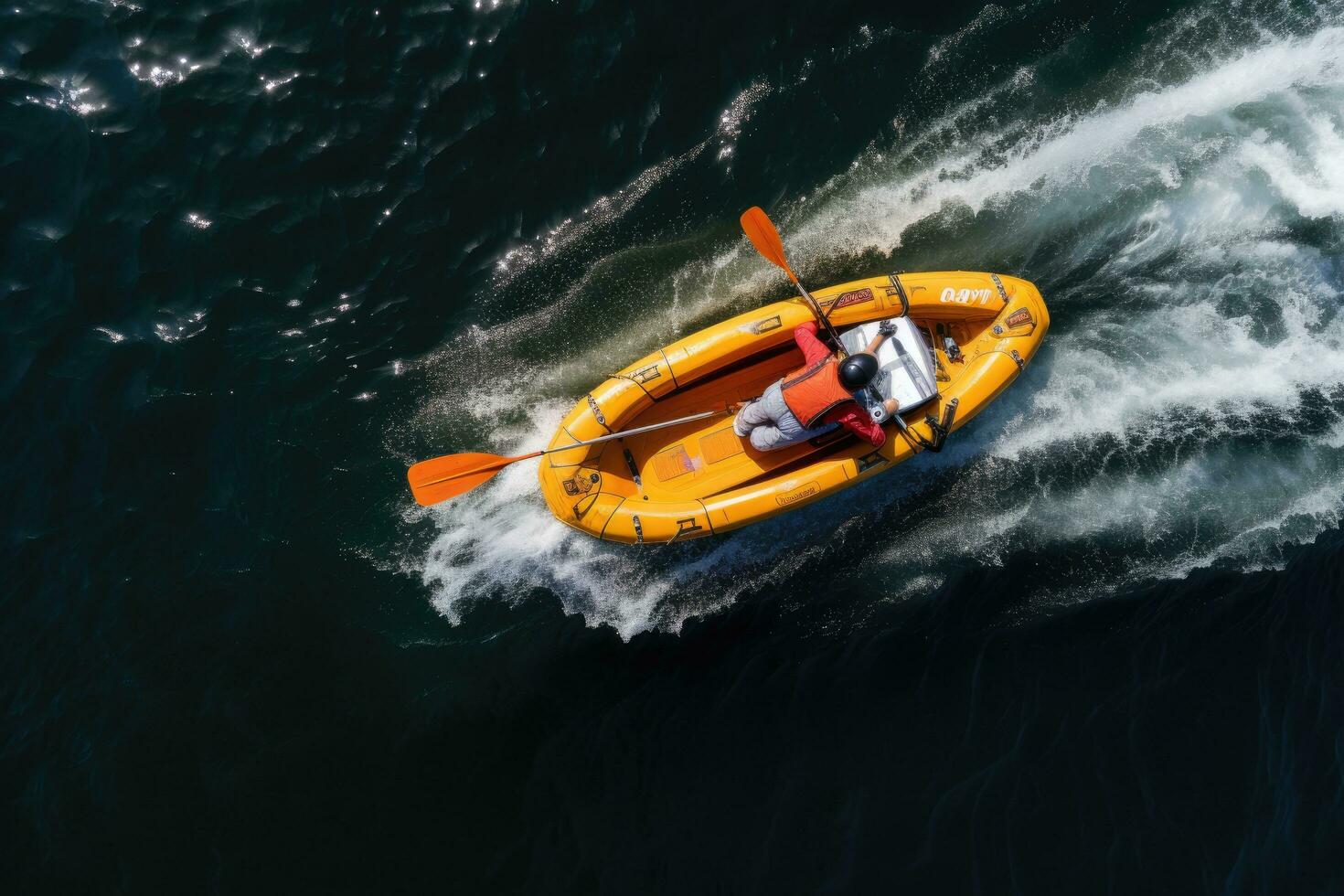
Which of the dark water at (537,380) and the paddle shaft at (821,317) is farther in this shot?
the dark water at (537,380)

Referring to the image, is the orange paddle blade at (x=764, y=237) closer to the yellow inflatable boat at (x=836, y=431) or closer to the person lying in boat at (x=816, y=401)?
the yellow inflatable boat at (x=836, y=431)

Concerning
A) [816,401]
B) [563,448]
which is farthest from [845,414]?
[563,448]

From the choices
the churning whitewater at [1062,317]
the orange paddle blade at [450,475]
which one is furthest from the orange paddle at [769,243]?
the orange paddle blade at [450,475]

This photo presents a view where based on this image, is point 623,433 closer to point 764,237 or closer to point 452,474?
point 452,474

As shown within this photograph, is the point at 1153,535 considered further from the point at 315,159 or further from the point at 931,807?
the point at 315,159

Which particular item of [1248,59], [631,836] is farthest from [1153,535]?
[631,836]

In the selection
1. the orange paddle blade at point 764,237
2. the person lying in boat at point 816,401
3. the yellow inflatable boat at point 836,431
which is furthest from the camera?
the orange paddle blade at point 764,237
